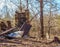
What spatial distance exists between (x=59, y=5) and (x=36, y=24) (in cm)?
224

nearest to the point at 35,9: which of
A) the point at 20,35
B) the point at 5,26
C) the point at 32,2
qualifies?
the point at 32,2

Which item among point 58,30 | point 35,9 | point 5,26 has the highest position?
point 35,9

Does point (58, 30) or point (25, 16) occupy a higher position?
point (25, 16)

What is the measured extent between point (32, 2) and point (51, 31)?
2877 mm

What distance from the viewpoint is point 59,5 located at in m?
14.4

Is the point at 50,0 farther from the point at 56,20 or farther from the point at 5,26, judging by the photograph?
the point at 5,26

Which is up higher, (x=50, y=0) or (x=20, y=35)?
(x=50, y=0)

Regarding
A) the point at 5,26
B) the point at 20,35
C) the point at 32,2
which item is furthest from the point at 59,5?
the point at 20,35

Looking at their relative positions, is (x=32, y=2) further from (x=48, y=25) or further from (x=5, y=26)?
(x=5, y=26)

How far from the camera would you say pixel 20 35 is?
9.59 m

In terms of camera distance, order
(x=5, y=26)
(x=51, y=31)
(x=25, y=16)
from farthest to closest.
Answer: (x=51, y=31)
(x=25, y=16)
(x=5, y=26)

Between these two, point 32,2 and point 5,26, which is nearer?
point 5,26

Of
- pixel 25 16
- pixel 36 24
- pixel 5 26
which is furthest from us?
pixel 36 24

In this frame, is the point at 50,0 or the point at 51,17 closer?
the point at 50,0
